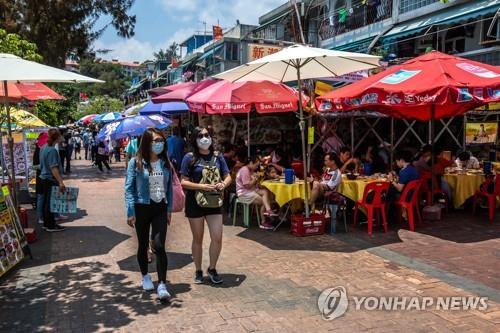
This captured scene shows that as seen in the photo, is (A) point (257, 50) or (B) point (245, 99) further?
(A) point (257, 50)

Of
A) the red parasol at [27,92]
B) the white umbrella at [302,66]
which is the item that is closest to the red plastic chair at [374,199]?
the white umbrella at [302,66]

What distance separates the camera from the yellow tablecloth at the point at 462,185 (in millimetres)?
8609

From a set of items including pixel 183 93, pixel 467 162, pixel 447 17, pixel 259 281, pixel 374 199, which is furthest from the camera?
pixel 447 17

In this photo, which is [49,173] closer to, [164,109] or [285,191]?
[285,191]

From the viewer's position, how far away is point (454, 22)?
12422mm

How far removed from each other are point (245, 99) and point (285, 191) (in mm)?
2510

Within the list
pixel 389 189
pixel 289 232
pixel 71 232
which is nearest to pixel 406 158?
pixel 389 189

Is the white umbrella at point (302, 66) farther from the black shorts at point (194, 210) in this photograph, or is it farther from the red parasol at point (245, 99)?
the black shorts at point (194, 210)

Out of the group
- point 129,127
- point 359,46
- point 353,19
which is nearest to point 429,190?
point 129,127

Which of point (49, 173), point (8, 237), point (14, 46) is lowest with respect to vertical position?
point (8, 237)

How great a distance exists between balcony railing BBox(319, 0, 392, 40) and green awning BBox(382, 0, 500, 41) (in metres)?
1.20

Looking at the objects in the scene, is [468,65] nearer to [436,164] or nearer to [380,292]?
[436,164]

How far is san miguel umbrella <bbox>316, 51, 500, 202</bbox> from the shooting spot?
21.9 feet

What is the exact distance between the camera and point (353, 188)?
25.3 ft
